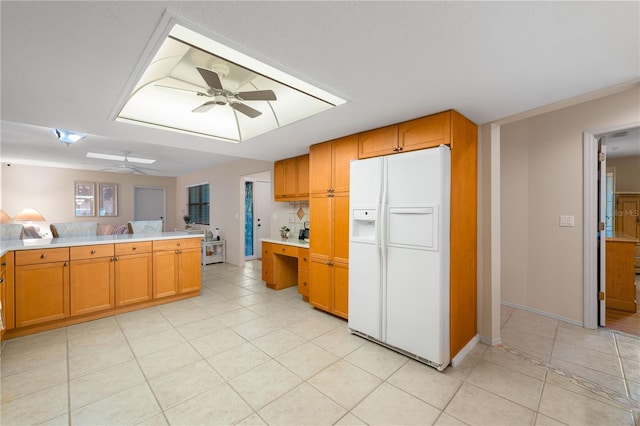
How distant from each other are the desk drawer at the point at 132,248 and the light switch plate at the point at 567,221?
5.25 metres

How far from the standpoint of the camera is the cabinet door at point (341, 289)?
307cm

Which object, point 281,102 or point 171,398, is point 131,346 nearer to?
point 171,398

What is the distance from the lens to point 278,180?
183 inches

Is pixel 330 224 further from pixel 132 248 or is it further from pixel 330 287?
pixel 132 248

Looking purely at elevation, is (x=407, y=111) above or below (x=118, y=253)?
above

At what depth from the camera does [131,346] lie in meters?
2.55

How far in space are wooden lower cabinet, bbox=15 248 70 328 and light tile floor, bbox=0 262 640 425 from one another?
216mm

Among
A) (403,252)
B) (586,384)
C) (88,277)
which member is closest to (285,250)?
(403,252)

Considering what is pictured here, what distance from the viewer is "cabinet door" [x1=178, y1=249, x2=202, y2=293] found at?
3861 millimetres

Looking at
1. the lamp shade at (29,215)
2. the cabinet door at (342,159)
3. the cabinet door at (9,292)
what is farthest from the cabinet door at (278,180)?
the lamp shade at (29,215)

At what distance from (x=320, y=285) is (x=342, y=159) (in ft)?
5.30

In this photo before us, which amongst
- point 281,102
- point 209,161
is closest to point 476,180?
point 281,102

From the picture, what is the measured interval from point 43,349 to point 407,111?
13.3 feet

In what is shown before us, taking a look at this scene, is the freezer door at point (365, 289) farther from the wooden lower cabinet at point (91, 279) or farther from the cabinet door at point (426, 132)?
the wooden lower cabinet at point (91, 279)
